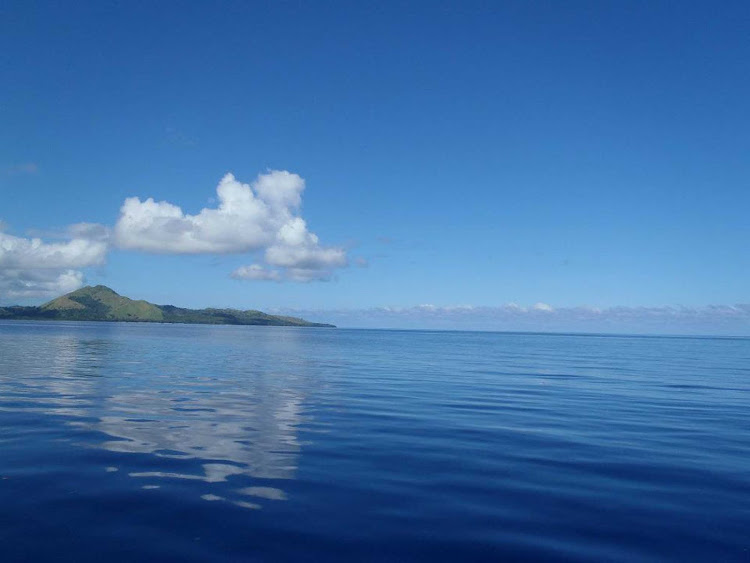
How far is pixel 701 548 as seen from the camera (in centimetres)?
1038

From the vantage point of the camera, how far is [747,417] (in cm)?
2712

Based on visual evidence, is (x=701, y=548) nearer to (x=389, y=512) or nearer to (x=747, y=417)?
(x=389, y=512)

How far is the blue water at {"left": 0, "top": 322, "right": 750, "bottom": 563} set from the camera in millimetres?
10164

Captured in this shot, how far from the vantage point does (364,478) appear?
14.6m

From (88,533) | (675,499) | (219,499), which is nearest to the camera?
(88,533)

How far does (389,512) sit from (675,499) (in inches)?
290

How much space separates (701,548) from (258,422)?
16.7 m

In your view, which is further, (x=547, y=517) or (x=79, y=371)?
→ (x=79, y=371)

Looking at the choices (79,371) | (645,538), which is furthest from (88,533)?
(79,371)

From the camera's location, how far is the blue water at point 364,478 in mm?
10164

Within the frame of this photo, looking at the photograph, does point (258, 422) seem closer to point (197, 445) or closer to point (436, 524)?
point (197, 445)

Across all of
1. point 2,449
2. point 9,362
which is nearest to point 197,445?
point 2,449

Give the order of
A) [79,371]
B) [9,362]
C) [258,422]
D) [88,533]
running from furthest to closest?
[9,362] < [79,371] < [258,422] < [88,533]

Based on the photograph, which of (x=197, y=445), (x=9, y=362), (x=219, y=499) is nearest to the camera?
(x=219, y=499)
